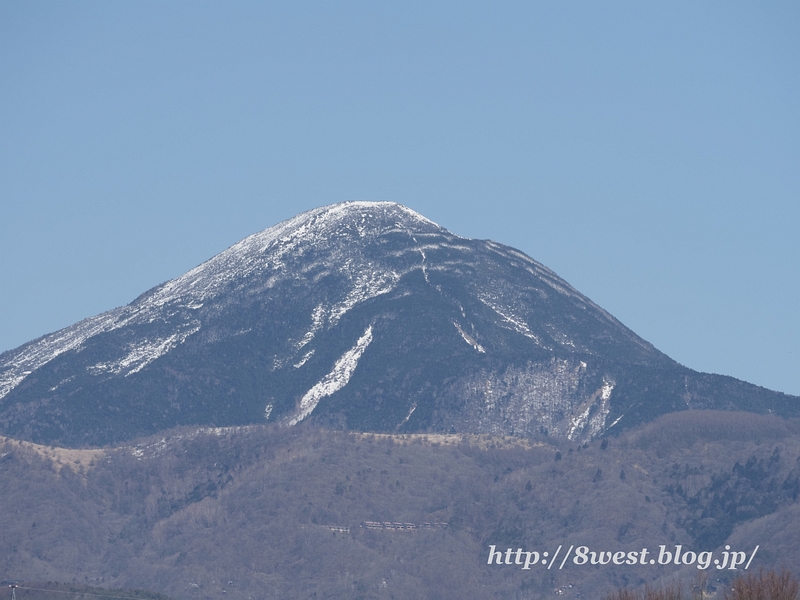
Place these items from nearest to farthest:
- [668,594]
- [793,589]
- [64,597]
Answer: [793,589]
[668,594]
[64,597]

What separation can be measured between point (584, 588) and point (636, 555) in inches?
394

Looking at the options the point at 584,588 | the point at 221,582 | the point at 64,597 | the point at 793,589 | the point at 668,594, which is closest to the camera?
the point at 793,589

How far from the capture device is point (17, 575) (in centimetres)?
19425

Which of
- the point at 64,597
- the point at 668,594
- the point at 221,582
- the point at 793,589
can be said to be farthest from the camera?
the point at 221,582

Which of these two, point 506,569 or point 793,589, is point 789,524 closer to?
point 506,569

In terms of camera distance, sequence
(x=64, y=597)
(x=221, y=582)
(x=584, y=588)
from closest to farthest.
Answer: (x=64, y=597)
(x=584, y=588)
(x=221, y=582)

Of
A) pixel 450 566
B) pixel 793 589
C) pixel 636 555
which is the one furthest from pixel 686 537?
pixel 793 589

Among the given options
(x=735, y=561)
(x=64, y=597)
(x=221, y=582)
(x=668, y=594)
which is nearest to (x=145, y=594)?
(x=64, y=597)

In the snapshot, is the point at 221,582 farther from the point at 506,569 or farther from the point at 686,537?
the point at 686,537

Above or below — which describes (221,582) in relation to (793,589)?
below

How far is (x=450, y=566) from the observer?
193125 millimetres

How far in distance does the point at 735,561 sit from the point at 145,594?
218 ft

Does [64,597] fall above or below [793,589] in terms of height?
below

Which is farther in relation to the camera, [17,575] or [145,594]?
[17,575]
